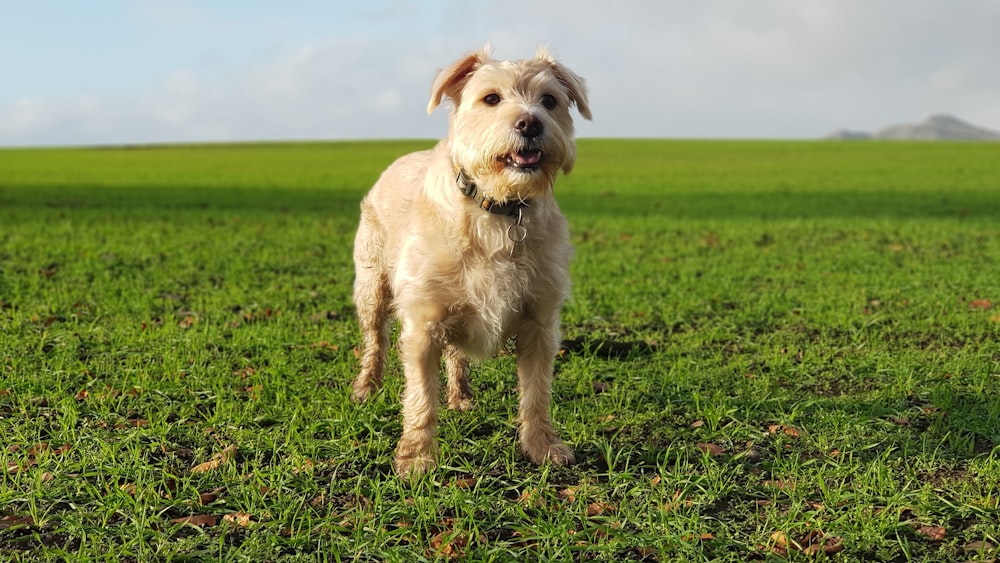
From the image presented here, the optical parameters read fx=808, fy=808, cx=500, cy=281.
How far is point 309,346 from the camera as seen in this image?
773 cm

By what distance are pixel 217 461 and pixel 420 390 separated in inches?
52.5

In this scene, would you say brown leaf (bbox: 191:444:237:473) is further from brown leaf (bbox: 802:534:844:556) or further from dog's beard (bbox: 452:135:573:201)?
brown leaf (bbox: 802:534:844:556)

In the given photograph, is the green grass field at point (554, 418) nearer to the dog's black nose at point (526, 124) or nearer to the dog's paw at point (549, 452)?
the dog's paw at point (549, 452)

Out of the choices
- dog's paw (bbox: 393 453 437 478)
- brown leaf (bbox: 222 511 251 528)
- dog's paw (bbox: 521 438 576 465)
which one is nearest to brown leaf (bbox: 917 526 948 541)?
dog's paw (bbox: 521 438 576 465)

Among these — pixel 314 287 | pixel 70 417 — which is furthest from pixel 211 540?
pixel 314 287

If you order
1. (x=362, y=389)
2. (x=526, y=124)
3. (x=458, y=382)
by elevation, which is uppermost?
(x=526, y=124)

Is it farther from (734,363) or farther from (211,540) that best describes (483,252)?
(734,363)

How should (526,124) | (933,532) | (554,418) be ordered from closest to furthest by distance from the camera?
(933,532), (526,124), (554,418)

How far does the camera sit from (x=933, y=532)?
13.9 feet

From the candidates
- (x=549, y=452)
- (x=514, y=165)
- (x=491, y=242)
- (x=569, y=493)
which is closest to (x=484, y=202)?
(x=491, y=242)

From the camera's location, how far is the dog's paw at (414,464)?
483cm

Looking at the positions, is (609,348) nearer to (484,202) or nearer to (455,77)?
(484,202)

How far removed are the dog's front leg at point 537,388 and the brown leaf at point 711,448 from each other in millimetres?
870

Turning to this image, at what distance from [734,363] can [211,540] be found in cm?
475
